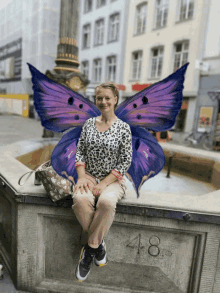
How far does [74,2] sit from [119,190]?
12.3 feet

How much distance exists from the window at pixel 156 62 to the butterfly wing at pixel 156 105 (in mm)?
15010

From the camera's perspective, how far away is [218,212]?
182 centimetres

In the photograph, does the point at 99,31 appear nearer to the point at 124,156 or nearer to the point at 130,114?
the point at 130,114

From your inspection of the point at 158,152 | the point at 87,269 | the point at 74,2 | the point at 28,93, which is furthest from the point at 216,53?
the point at 28,93

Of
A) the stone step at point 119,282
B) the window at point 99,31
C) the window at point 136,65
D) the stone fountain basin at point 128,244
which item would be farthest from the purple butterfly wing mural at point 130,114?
the window at point 99,31

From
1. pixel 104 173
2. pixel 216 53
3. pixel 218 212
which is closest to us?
pixel 218 212

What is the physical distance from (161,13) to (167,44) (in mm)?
2368

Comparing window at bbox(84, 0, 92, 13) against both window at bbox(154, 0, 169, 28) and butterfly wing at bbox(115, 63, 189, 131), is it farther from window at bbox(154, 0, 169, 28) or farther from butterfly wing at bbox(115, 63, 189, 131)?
butterfly wing at bbox(115, 63, 189, 131)

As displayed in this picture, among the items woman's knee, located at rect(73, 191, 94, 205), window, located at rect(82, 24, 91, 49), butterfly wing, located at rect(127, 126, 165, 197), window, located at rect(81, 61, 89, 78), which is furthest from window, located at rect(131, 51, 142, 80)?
woman's knee, located at rect(73, 191, 94, 205)

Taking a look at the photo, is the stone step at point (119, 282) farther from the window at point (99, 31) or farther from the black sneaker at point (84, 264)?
the window at point (99, 31)

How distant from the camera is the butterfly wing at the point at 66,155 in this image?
1976 mm

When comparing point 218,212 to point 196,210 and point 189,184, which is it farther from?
point 189,184

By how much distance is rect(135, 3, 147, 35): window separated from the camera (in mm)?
16812

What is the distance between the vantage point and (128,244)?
6.70 feet
